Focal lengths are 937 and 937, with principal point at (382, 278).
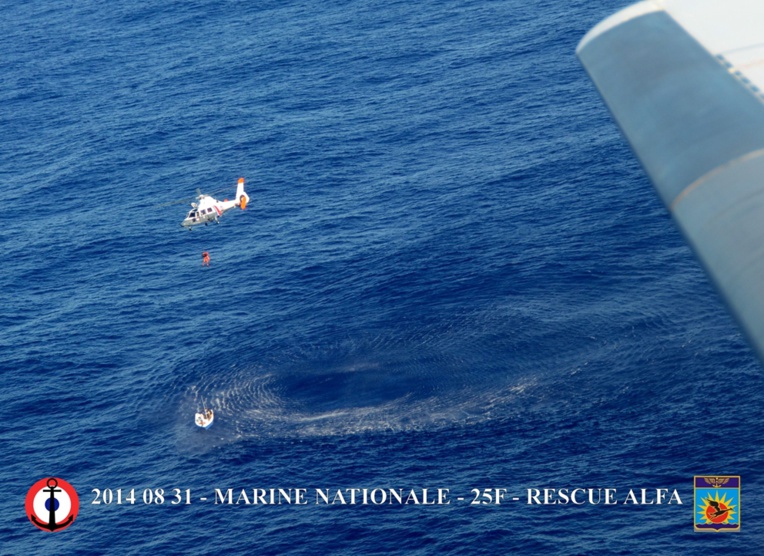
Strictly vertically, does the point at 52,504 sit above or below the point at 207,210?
below

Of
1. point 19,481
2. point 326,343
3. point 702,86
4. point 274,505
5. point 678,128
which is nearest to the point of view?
point 678,128

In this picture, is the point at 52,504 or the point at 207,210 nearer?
the point at 52,504

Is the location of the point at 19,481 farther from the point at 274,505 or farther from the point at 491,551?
the point at 491,551

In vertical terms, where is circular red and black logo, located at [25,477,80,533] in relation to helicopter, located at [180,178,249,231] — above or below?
below

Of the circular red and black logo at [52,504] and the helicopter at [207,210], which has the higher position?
the helicopter at [207,210]

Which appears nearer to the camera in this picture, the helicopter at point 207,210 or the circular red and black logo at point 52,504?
the circular red and black logo at point 52,504

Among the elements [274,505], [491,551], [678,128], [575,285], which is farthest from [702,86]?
[575,285]

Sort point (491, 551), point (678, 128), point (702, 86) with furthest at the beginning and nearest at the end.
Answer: point (491, 551)
point (702, 86)
point (678, 128)

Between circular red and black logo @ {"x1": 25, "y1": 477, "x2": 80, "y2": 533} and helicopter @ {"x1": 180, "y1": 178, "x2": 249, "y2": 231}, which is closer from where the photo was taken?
circular red and black logo @ {"x1": 25, "y1": 477, "x2": 80, "y2": 533}
